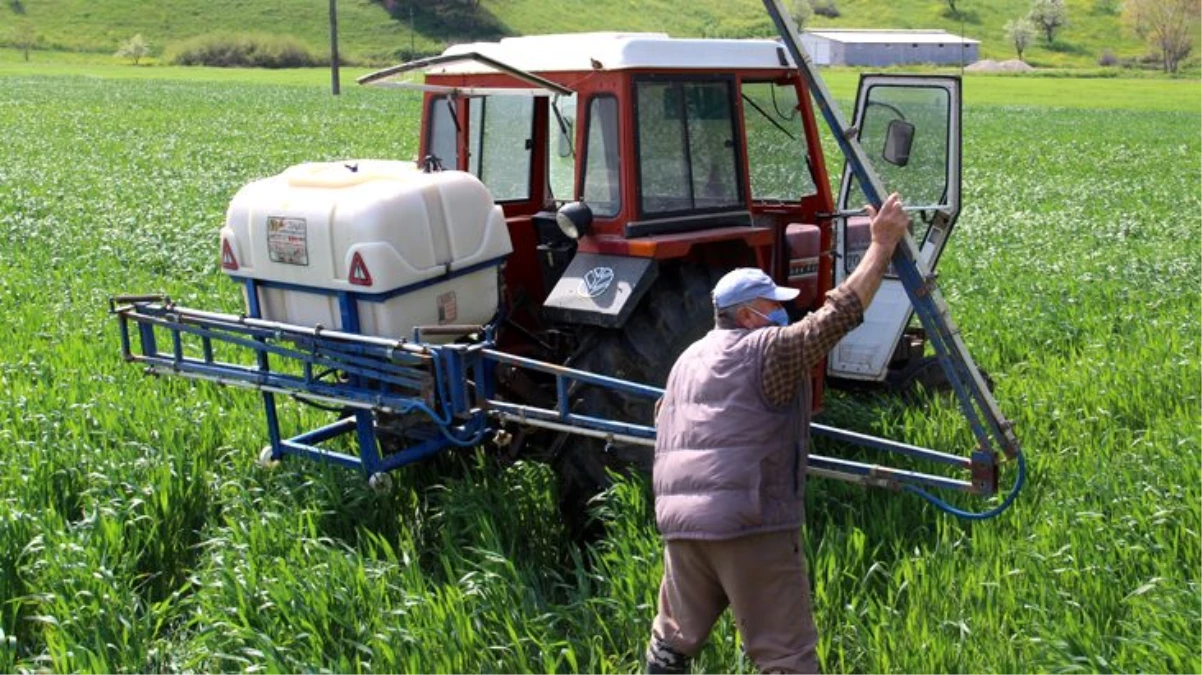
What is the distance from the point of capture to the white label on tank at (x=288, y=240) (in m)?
5.21

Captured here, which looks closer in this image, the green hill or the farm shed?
the farm shed

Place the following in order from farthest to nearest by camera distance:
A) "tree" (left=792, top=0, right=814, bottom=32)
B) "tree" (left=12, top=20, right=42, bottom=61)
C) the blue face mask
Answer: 1. "tree" (left=12, top=20, right=42, bottom=61)
2. "tree" (left=792, top=0, right=814, bottom=32)
3. the blue face mask

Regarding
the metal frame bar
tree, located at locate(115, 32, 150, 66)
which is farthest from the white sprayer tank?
tree, located at locate(115, 32, 150, 66)

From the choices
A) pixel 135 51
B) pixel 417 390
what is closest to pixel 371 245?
pixel 417 390

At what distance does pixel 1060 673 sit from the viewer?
3.94m

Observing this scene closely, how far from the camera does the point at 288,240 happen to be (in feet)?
17.3

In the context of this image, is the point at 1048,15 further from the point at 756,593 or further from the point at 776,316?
the point at 756,593

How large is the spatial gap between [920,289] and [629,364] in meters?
1.44

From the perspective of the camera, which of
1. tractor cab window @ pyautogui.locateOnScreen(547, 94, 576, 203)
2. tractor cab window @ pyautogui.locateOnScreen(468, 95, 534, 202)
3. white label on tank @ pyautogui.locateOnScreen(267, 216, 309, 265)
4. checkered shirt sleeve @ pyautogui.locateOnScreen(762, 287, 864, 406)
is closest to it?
checkered shirt sleeve @ pyautogui.locateOnScreen(762, 287, 864, 406)

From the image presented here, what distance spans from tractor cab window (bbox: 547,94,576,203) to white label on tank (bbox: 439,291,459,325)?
1.13 metres

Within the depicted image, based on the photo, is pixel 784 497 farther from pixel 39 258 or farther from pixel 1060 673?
pixel 39 258

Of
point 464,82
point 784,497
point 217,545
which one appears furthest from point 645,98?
point 217,545

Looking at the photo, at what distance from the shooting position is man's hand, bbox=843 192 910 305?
390cm

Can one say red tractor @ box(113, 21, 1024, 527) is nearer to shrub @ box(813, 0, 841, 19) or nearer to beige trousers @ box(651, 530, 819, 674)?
beige trousers @ box(651, 530, 819, 674)
